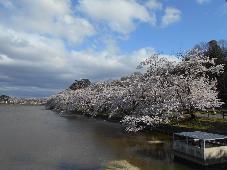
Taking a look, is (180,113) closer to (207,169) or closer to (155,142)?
(155,142)

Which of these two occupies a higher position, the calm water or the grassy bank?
the grassy bank

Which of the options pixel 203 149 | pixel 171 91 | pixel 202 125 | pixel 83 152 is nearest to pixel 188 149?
pixel 203 149

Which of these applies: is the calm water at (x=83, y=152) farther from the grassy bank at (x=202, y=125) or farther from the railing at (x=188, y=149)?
the grassy bank at (x=202, y=125)

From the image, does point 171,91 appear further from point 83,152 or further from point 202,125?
point 83,152

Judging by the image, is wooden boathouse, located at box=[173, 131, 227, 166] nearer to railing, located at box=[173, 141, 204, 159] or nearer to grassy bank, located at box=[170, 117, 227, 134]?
railing, located at box=[173, 141, 204, 159]

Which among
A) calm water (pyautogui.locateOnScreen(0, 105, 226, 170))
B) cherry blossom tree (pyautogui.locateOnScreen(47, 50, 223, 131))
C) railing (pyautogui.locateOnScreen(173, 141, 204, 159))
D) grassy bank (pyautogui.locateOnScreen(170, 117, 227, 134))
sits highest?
cherry blossom tree (pyautogui.locateOnScreen(47, 50, 223, 131))

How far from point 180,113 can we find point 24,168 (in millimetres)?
22831

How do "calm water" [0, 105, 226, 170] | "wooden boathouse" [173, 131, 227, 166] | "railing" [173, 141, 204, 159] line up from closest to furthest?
"wooden boathouse" [173, 131, 227, 166]
"railing" [173, 141, 204, 159]
"calm water" [0, 105, 226, 170]

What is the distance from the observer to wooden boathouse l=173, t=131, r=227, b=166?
24797 millimetres

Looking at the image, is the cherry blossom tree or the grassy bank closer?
the grassy bank

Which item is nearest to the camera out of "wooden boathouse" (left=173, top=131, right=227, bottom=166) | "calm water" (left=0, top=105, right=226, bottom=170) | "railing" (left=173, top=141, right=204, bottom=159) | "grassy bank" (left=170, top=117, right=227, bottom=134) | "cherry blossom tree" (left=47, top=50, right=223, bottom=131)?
"wooden boathouse" (left=173, top=131, right=227, bottom=166)

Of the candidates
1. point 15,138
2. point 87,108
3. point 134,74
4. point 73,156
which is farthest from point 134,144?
point 87,108

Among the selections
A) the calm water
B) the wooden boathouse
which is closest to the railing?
the wooden boathouse

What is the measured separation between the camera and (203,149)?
81.0 feet
